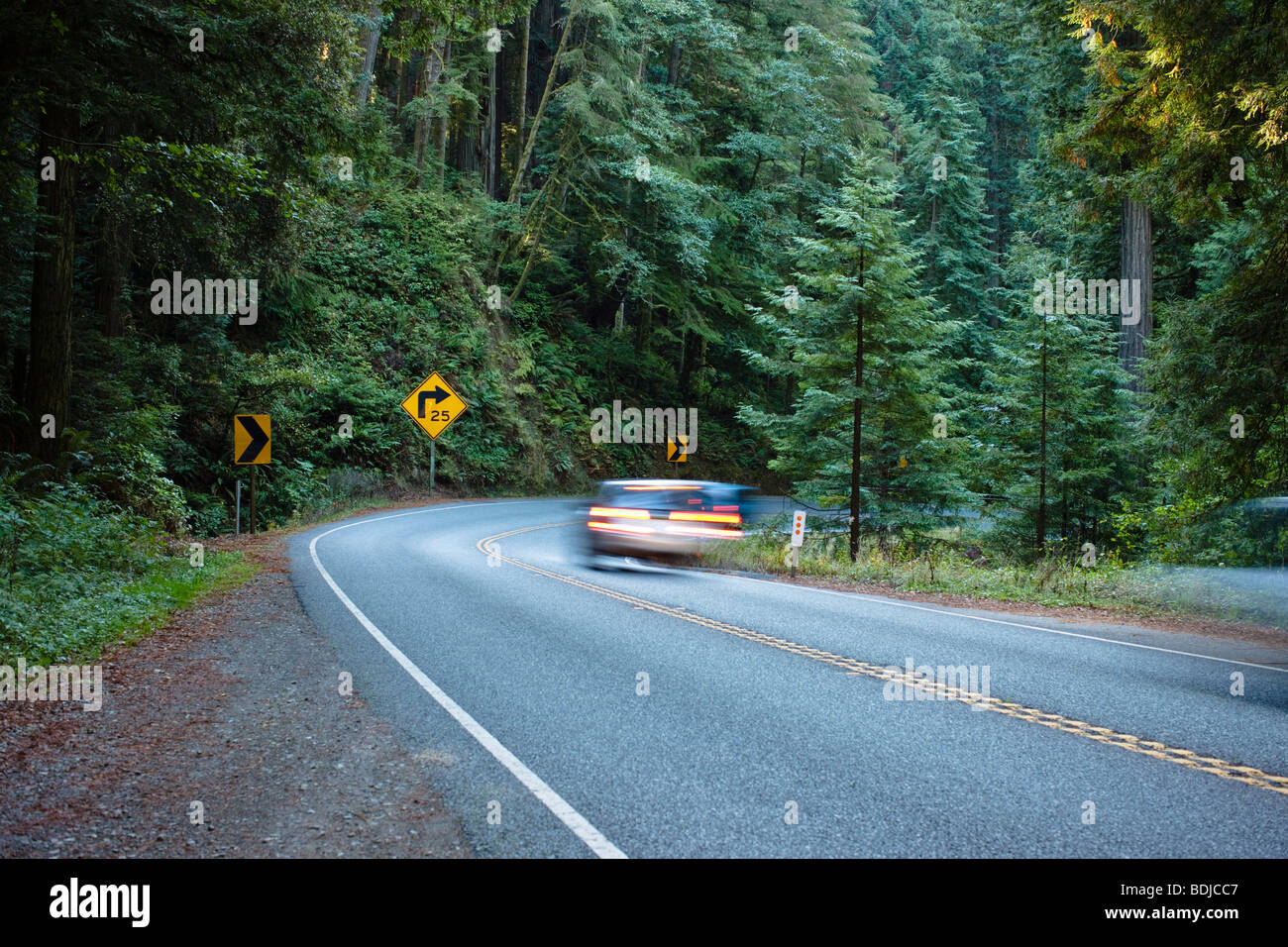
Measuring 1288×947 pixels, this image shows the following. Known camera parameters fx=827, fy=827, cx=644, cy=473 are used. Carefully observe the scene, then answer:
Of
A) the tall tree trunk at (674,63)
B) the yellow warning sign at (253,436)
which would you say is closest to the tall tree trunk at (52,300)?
the yellow warning sign at (253,436)

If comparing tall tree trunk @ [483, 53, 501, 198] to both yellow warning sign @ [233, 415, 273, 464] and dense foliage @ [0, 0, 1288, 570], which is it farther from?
yellow warning sign @ [233, 415, 273, 464]

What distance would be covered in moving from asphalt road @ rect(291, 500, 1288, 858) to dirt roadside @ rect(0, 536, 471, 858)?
322mm

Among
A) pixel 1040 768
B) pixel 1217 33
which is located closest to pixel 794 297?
pixel 1217 33

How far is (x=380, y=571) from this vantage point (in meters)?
14.6

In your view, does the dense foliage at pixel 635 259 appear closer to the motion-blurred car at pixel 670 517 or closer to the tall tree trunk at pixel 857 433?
the tall tree trunk at pixel 857 433

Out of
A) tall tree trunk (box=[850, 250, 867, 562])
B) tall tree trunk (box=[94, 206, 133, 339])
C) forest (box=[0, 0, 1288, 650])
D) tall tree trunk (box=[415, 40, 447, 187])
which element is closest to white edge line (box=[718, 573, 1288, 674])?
forest (box=[0, 0, 1288, 650])

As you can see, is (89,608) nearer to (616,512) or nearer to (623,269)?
(616,512)

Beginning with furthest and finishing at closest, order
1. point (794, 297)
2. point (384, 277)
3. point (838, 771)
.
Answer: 1. point (384, 277)
2. point (794, 297)
3. point (838, 771)

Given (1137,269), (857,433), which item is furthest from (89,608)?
(1137,269)

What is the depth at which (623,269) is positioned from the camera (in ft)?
118

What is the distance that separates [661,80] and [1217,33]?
127 feet

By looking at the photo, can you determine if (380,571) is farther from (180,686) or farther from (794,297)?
(794,297)

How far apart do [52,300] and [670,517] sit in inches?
417

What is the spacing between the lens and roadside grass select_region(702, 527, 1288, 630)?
38.9 feet
